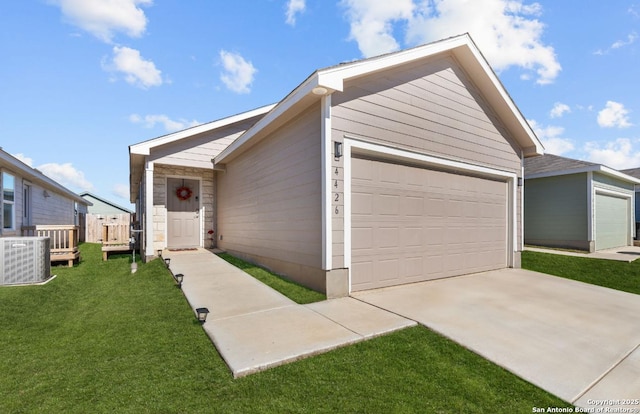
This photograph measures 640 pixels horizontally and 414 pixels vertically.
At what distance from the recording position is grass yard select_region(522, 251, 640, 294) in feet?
23.4

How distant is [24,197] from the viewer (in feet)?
34.3

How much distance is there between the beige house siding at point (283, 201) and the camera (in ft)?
17.5

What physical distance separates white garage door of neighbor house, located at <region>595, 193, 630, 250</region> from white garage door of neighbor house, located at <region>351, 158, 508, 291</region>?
723 cm

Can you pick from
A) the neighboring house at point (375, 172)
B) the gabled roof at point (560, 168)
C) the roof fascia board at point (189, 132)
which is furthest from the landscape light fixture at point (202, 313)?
the gabled roof at point (560, 168)

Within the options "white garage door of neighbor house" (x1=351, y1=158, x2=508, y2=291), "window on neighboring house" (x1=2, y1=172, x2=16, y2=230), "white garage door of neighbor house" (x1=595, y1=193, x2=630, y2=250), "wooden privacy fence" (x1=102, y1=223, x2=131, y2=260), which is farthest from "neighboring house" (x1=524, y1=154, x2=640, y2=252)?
"window on neighboring house" (x1=2, y1=172, x2=16, y2=230)

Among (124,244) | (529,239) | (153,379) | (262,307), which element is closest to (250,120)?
(124,244)

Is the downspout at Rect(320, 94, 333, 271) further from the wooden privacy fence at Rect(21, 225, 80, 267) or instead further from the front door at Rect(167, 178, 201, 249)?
the wooden privacy fence at Rect(21, 225, 80, 267)

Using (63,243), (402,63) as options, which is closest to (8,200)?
(63,243)

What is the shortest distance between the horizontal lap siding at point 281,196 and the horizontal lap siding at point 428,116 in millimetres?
947

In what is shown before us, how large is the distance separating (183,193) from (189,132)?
85.1 inches

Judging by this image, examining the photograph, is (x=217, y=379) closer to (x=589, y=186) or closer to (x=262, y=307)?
(x=262, y=307)

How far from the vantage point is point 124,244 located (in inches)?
405

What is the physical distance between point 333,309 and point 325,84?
11.5ft

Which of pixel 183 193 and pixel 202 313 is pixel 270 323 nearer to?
pixel 202 313
